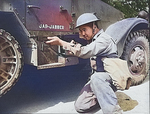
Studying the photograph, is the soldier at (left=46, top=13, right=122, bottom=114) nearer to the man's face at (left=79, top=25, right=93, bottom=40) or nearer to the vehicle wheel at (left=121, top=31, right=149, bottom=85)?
the man's face at (left=79, top=25, right=93, bottom=40)

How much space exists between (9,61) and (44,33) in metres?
0.73

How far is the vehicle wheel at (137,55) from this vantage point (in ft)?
14.4

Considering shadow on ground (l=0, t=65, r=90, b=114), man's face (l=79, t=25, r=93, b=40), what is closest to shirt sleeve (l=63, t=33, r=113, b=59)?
man's face (l=79, t=25, r=93, b=40)

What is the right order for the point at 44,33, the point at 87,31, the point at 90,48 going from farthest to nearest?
the point at 44,33, the point at 87,31, the point at 90,48

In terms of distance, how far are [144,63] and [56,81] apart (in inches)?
71.4

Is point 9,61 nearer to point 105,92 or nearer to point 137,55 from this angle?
point 105,92

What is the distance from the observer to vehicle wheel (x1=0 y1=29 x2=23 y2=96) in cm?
282

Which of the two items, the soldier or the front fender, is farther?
the front fender

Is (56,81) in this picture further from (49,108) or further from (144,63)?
(144,63)

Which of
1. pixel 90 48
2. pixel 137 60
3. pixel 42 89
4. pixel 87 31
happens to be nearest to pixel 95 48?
pixel 90 48

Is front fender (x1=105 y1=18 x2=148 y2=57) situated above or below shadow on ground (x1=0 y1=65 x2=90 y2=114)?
above

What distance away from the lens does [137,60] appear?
449cm

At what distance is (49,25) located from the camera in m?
3.43

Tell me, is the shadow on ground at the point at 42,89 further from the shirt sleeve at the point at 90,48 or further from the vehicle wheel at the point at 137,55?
the shirt sleeve at the point at 90,48
